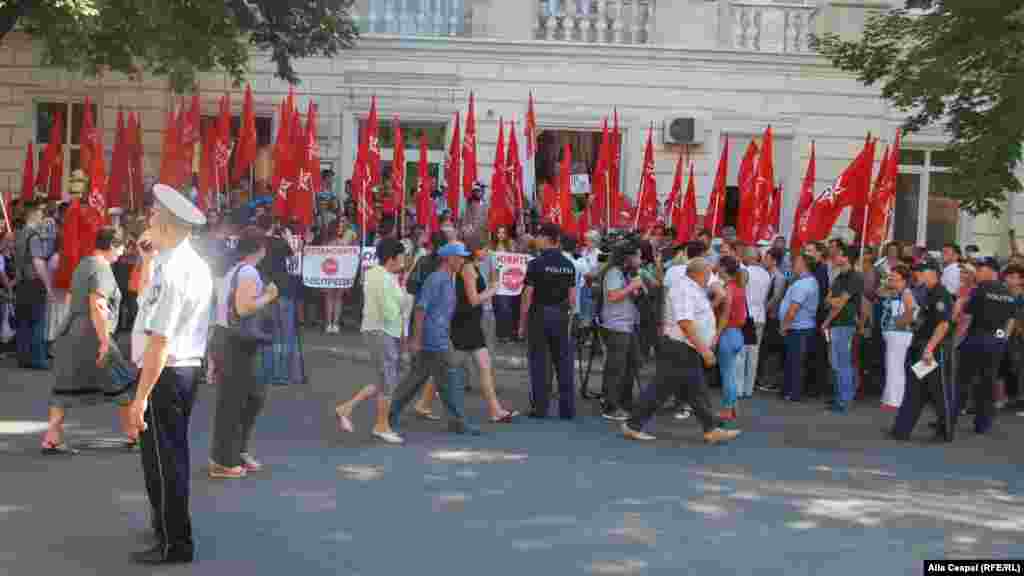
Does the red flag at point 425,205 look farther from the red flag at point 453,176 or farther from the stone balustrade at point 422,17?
the stone balustrade at point 422,17

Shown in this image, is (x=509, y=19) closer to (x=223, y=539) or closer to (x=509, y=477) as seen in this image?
(x=509, y=477)

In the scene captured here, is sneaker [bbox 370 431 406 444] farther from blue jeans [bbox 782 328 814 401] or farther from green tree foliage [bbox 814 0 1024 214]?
green tree foliage [bbox 814 0 1024 214]

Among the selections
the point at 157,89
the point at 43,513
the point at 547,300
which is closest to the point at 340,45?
the point at 157,89

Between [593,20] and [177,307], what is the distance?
17.8m

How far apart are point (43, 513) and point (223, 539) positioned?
1237mm

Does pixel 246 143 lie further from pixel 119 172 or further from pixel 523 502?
pixel 523 502

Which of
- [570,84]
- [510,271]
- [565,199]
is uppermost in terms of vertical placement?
[570,84]

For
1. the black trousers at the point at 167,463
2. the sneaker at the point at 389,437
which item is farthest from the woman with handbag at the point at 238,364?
the black trousers at the point at 167,463

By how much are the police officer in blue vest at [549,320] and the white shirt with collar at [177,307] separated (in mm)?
5719

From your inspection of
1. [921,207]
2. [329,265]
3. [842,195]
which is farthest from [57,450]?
[921,207]

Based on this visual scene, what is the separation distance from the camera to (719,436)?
11.4m


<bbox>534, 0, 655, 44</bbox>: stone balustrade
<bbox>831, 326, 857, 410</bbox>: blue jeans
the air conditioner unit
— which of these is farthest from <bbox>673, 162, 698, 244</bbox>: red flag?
<bbox>534, 0, 655, 44</bbox>: stone balustrade

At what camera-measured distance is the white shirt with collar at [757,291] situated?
604 inches

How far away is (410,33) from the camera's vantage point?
76.6ft
